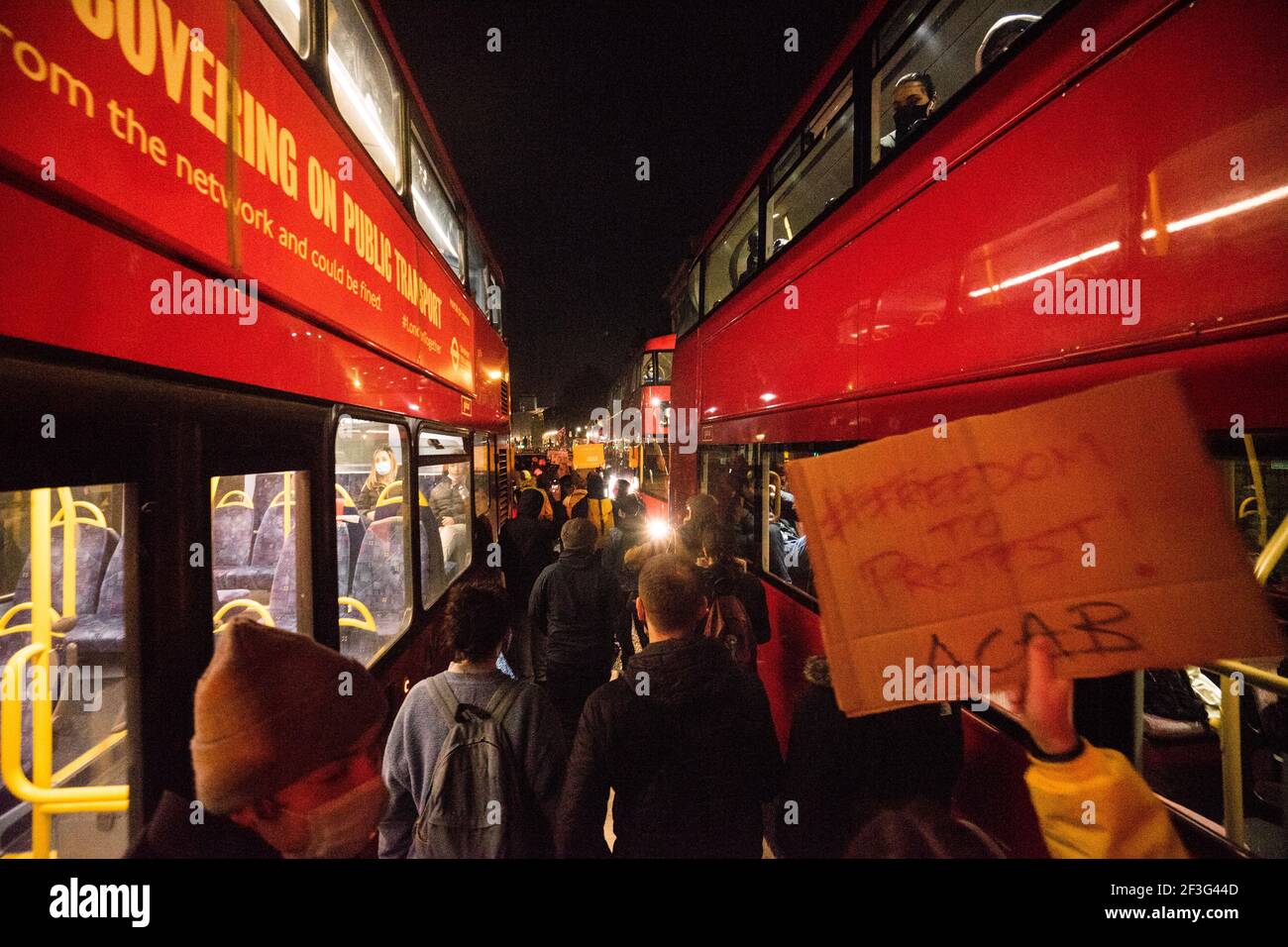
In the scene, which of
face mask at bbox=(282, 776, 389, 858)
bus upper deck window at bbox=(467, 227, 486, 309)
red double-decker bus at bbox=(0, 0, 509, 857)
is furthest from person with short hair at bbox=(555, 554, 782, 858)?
bus upper deck window at bbox=(467, 227, 486, 309)

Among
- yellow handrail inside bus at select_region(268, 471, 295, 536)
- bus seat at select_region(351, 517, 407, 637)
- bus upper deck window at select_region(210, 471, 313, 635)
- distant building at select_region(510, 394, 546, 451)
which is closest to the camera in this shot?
bus upper deck window at select_region(210, 471, 313, 635)

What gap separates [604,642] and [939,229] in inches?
116

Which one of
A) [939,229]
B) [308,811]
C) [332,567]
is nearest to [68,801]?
[332,567]

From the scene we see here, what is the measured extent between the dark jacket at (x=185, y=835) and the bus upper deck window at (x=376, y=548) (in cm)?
161

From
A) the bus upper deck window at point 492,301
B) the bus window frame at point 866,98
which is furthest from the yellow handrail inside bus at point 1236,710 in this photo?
the bus upper deck window at point 492,301

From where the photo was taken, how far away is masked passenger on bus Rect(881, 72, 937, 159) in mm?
2531

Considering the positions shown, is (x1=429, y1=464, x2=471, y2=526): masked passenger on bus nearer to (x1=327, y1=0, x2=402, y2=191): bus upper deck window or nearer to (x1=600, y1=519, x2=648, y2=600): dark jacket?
(x1=600, y1=519, x2=648, y2=600): dark jacket

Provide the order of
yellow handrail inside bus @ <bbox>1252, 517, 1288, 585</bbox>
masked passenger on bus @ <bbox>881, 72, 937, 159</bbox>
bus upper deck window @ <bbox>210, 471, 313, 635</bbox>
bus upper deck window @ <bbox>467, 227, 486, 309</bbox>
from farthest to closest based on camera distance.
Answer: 1. bus upper deck window @ <bbox>467, 227, 486, 309</bbox>
2. masked passenger on bus @ <bbox>881, 72, 937, 159</bbox>
3. bus upper deck window @ <bbox>210, 471, 313, 635</bbox>
4. yellow handrail inside bus @ <bbox>1252, 517, 1288, 585</bbox>

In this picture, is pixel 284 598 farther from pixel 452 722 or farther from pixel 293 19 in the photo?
pixel 293 19

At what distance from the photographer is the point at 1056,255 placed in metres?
1.65

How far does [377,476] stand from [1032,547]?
4.09 meters

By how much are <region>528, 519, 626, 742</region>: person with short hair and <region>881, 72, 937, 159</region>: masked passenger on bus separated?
2.83m

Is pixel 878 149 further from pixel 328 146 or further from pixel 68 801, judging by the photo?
pixel 68 801

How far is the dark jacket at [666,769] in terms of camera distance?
159cm
